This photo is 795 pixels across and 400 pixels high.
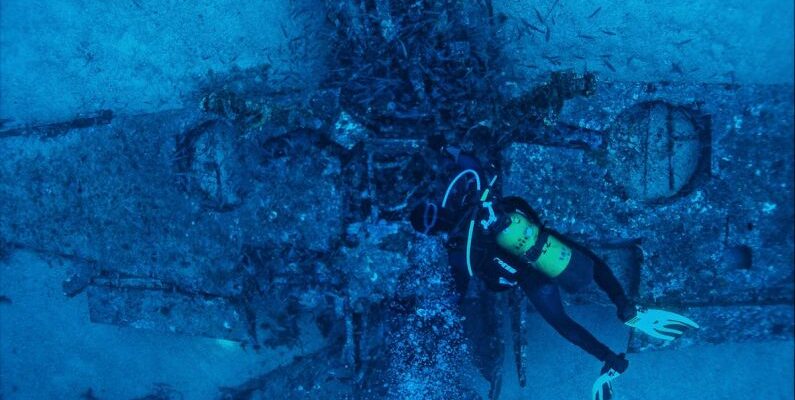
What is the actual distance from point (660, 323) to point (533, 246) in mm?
1475

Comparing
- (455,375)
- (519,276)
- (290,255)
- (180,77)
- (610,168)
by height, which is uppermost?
(180,77)

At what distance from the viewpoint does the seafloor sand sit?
486 cm

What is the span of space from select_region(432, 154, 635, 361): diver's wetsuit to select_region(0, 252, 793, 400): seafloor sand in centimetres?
92

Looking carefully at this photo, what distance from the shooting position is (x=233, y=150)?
4375mm

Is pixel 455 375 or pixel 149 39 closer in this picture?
pixel 455 375

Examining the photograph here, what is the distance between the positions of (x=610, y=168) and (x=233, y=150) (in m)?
3.61

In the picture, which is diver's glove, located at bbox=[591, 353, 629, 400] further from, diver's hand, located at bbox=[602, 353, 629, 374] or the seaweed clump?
the seaweed clump

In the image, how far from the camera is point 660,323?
4.02 meters

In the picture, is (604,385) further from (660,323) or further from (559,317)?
(559,317)

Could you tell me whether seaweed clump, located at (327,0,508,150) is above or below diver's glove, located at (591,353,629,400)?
above

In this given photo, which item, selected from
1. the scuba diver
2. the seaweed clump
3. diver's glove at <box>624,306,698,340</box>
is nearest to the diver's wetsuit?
the scuba diver

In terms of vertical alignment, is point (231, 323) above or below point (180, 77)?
below

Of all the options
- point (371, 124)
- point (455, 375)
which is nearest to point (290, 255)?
point (371, 124)

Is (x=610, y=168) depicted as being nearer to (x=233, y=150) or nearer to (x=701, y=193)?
(x=701, y=193)
